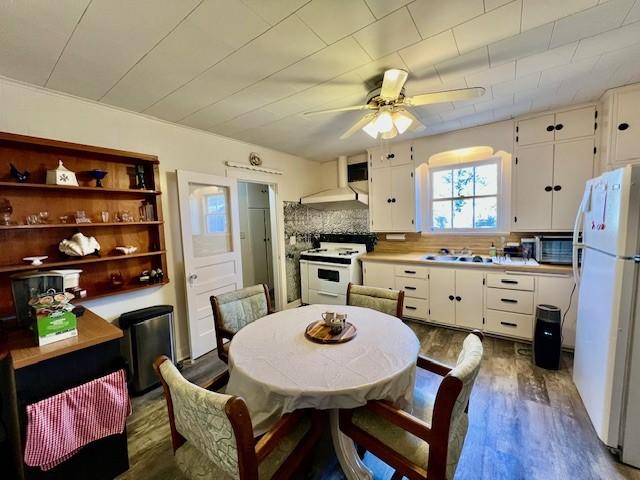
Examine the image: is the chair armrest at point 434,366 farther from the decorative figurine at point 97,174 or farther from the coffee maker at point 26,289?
the decorative figurine at point 97,174

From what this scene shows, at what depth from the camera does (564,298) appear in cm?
251

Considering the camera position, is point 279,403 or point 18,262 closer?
point 279,403

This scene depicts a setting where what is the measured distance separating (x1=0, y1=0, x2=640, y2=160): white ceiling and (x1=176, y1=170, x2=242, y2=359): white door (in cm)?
74

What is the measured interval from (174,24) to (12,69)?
118 centimetres

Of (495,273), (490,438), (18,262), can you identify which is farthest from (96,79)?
(495,273)

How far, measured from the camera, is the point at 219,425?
0.86m

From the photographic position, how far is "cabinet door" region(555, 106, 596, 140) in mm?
2482

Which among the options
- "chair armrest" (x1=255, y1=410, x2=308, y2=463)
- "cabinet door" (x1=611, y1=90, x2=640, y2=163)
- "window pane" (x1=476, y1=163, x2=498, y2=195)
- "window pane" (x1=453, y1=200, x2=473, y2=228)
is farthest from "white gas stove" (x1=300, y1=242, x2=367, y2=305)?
"cabinet door" (x1=611, y1=90, x2=640, y2=163)

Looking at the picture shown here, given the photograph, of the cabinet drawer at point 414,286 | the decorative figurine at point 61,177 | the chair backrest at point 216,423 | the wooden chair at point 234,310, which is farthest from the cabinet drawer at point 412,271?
the decorative figurine at point 61,177

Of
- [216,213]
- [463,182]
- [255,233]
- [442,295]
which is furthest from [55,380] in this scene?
[463,182]

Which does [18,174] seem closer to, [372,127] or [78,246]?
[78,246]

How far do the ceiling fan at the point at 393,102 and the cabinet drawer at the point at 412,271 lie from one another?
5.86ft

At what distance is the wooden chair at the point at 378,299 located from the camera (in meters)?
1.99

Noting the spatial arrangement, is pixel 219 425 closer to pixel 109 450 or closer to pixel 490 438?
pixel 109 450
